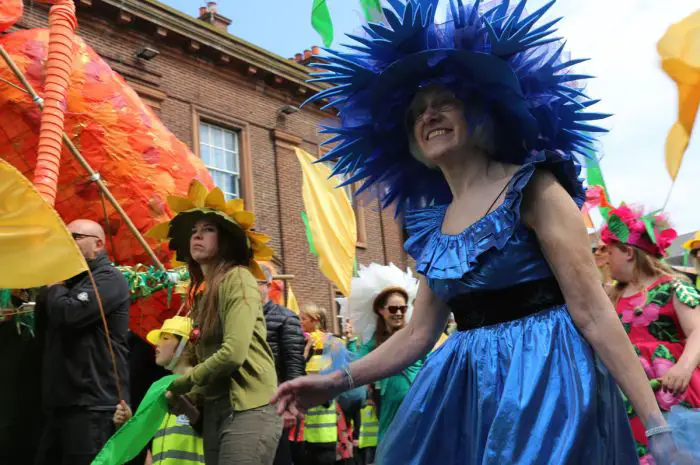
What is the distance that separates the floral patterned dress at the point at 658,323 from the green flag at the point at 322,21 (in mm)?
2638

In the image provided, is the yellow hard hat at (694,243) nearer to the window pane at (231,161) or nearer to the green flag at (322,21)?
the green flag at (322,21)

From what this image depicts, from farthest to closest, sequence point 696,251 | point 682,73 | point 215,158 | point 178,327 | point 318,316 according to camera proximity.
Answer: point 215,158
point 318,316
point 696,251
point 178,327
point 682,73

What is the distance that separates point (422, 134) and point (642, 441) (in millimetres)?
2240

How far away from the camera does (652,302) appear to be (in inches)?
157

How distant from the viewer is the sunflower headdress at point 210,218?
157 inches

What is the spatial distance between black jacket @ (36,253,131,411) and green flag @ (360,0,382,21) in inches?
91.9

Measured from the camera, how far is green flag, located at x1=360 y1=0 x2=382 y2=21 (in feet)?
7.72

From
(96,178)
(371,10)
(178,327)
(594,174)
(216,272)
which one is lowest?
(178,327)

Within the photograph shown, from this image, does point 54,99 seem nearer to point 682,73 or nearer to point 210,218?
point 210,218

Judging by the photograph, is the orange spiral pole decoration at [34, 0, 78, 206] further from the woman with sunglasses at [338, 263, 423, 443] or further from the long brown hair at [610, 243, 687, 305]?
the long brown hair at [610, 243, 687, 305]

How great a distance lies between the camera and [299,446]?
6.98 meters

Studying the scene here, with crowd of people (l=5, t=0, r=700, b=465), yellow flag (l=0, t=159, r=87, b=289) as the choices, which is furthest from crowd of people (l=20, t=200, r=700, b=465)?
crowd of people (l=5, t=0, r=700, b=465)

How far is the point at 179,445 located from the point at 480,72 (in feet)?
9.33

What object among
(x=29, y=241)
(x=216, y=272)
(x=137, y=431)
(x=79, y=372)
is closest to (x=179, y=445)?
(x=137, y=431)
